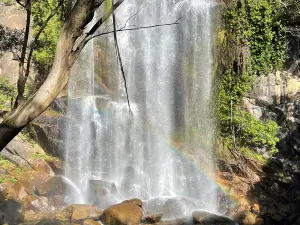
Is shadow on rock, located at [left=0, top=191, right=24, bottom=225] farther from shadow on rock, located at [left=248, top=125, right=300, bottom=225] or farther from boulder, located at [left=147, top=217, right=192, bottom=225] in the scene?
shadow on rock, located at [left=248, top=125, right=300, bottom=225]

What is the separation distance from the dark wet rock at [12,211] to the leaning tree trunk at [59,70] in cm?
685

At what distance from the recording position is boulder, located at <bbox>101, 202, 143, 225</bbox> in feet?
28.1

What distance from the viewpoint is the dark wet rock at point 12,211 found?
27.8 ft

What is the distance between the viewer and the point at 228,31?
13.4 m

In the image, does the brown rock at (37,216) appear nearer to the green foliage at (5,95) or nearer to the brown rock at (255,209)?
the green foliage at (5,95)

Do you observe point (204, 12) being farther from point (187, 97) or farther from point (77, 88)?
point (77, 88)

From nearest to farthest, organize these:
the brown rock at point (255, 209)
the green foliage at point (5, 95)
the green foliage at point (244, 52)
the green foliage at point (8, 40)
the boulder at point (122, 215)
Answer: the boulder at point (122, 215)
the brown rock at point (255, 209)
the green foliage at point (8, 40)
the green foliage at point (5, 95)
the green foliage at point (244, 52)

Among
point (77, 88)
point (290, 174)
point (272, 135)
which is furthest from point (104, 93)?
point (290, 174)

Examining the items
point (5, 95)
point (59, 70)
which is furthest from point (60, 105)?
point (59, 70)

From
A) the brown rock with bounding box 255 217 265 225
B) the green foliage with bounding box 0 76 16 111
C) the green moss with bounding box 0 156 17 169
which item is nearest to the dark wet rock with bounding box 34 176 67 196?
the green moss with bounding box 0 156 17 169

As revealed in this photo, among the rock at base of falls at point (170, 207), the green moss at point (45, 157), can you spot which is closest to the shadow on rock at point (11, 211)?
Result: the green moss at point (45, 157)

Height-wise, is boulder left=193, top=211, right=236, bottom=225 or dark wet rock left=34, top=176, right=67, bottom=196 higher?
dark wet rock left=34, top=176, right=67, bottom=196

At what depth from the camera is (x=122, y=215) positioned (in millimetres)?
8633

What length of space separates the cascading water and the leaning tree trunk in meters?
8.65
